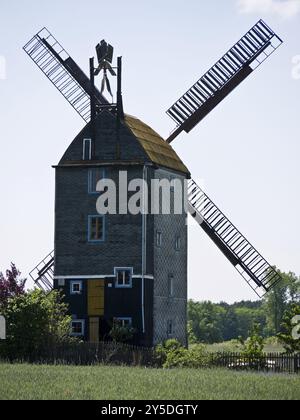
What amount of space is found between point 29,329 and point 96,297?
6.95 metres

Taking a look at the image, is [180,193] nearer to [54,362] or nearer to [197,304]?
[54,362]

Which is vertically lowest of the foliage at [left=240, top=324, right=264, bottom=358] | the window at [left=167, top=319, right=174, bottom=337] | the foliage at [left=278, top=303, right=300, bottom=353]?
the foliage at [left=240, top=324, right=264, bottom=358]

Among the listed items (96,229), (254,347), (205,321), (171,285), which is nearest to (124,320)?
(171,285)

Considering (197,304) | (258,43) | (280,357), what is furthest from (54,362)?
(197,304)

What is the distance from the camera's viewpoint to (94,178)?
6906 centimetres

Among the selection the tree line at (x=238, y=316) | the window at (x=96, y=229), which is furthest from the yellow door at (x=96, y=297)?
the tree line at (x=238, y=316)

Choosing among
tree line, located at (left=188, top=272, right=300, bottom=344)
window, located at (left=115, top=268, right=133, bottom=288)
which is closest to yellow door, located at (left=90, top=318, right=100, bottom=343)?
window, located at (left=115, top=268, right=133, bottom=288)

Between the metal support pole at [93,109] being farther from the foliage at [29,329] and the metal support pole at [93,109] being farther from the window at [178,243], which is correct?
the foliage at [29,329]

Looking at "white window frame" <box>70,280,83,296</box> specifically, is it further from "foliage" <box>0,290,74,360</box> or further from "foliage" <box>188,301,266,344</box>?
"foliage" <box>188,301,266,344</box>

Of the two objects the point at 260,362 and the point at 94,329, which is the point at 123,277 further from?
the point at 260,362

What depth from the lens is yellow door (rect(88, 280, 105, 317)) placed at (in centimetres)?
6769

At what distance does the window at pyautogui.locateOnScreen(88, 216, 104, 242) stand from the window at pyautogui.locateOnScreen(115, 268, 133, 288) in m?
2.02

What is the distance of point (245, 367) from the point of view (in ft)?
199

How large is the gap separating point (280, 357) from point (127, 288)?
10.3 metres
